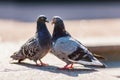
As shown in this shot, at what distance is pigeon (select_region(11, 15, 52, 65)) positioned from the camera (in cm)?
630

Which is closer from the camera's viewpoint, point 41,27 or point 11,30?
point 41,27

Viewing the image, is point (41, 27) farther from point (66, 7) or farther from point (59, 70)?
point (66, 7)

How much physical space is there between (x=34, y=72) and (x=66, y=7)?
14833mm

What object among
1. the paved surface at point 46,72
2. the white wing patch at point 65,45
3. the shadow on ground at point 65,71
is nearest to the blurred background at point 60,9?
the paved surface at point 46,72

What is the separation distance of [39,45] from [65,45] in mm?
324

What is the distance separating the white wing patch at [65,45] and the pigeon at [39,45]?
0.42ft

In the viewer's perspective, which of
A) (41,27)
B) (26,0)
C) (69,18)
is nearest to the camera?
(41,27)

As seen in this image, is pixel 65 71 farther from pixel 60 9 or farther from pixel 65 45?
pixel 60 9

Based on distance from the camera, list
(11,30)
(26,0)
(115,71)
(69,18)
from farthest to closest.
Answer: (26,0) < (69,18) < (11,30) < (115,71)

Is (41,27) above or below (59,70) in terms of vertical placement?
above

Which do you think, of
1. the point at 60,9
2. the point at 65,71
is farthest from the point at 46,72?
the point at 60,9

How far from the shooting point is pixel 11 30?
44.9 ft

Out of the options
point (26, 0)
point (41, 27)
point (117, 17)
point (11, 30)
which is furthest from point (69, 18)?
point (41, 27)

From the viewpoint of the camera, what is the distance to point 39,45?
6316 mm
